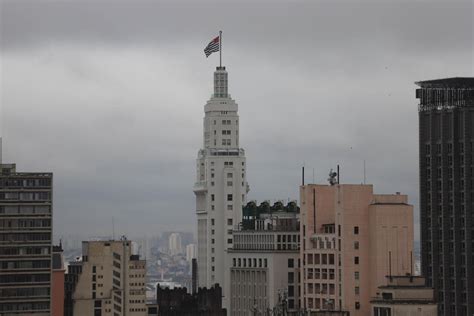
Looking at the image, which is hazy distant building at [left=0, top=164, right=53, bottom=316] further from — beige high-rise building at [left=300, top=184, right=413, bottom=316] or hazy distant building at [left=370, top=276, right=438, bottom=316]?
hazy distant building at [left=370, top=276, right=438, bottom=316]

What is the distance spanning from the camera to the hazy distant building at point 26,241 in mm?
191500

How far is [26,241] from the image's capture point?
634ft

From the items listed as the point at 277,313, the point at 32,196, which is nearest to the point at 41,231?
the point at 32,196

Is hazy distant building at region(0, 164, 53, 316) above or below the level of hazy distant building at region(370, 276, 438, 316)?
above

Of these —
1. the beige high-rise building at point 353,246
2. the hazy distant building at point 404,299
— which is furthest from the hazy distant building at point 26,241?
the hazy distant building at point 404,299

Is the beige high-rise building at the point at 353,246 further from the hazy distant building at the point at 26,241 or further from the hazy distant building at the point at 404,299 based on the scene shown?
the hazy distant building at the point at 26,241

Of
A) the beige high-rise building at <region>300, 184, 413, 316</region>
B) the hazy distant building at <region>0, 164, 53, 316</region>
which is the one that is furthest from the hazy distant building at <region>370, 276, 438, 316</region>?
the hazy distant building at <region>0, 164, 53, 316</region>

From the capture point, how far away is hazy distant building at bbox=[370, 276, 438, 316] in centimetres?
15425

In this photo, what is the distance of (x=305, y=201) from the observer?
7077 inches

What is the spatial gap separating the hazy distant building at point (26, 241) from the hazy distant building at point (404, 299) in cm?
4443

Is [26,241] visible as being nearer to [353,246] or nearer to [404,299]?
[353,246]

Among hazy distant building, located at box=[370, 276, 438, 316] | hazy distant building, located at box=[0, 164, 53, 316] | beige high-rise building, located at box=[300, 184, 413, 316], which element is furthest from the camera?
hazy distant building, located at box=[0, 164, 53, 316]

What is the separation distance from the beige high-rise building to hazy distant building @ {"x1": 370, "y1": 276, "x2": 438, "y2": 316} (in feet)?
21.2

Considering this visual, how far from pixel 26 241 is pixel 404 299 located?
51250 millimetres
